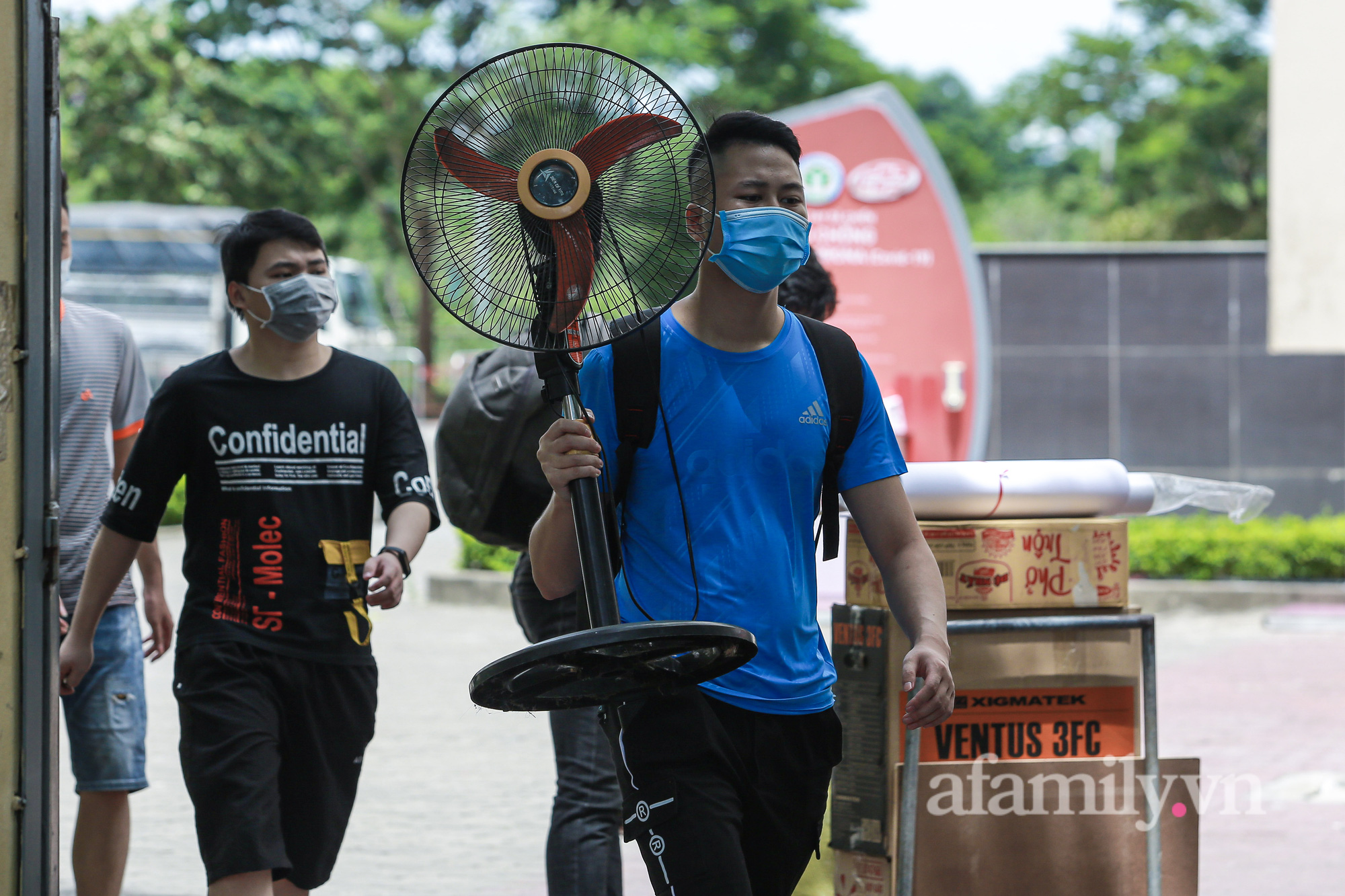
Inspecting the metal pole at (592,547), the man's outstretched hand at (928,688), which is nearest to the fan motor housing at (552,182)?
the metal pole at (592,547)

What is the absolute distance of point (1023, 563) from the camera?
12.0ft

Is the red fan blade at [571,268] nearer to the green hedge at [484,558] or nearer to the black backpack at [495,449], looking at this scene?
the black backpack at [495,449]

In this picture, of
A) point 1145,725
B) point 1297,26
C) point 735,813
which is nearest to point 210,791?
point 735,813

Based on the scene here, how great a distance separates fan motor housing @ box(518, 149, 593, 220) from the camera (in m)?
2.43

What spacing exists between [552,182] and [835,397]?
2.15ft

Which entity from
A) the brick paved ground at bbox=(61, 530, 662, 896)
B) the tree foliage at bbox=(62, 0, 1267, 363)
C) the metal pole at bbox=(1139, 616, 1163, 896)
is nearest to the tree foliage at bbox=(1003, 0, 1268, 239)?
the tree foliage at bbox=(62, 0, 1267, 363)

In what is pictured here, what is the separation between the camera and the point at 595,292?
251cm

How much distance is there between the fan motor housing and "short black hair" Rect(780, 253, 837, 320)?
1.42 metres

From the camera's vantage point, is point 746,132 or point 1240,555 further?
point 1240,555

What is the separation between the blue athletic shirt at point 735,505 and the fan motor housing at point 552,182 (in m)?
0.32

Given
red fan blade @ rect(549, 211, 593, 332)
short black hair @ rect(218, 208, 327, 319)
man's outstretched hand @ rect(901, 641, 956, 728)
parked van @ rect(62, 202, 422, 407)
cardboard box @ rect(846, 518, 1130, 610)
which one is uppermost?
parked van @ rect(62, 202, 422, 407)

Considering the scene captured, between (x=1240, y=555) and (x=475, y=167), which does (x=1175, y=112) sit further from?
(x=475, y=167)

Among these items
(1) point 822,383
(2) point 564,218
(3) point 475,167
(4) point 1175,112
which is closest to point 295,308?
(3) point 475,167

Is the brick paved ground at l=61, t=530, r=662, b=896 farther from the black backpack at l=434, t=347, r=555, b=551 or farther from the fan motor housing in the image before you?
the fan motor housing
